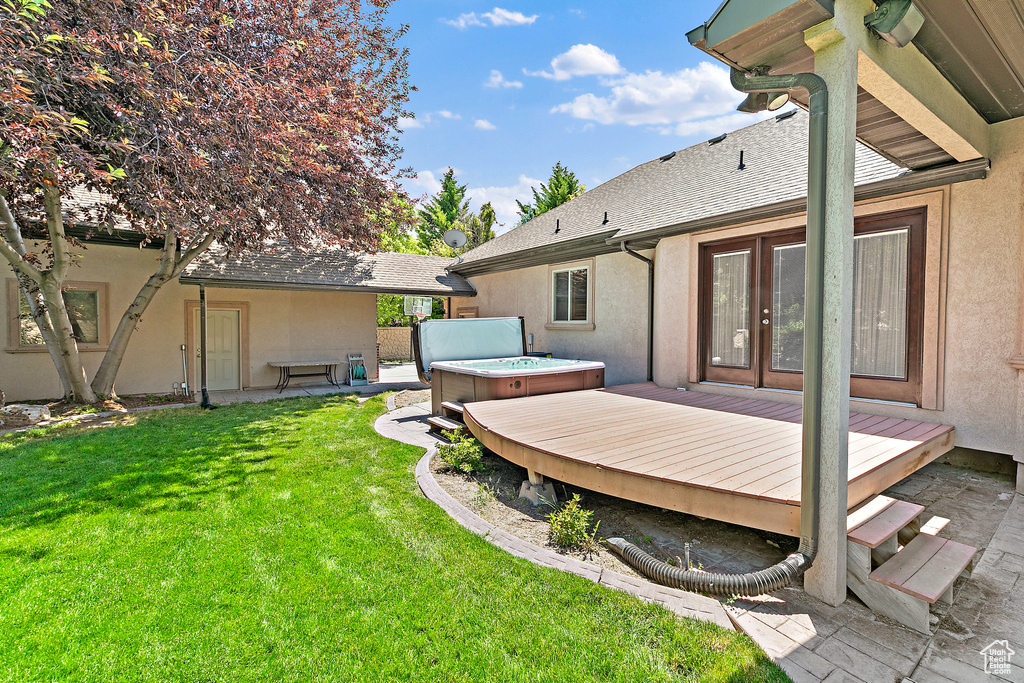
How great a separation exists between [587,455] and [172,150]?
22.0 ft

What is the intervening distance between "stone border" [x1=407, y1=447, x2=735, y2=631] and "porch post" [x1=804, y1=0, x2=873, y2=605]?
0.72m

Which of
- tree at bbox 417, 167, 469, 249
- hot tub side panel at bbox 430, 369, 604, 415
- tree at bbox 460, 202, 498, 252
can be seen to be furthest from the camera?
tree at bbox 460, 202, 498, 252

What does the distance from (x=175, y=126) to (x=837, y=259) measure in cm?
789

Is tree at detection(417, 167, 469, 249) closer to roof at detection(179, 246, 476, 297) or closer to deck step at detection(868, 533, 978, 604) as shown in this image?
roof at detection(179, 246, 476, 297)

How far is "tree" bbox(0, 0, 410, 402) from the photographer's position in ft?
17.2

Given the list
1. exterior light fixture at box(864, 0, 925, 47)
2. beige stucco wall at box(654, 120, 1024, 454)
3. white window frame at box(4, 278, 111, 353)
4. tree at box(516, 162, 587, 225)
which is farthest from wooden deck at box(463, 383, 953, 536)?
tree at box(516, 162, 587, 225)

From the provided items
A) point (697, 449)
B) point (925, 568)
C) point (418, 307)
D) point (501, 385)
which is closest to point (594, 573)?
point (697, 449)

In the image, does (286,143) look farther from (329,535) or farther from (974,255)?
(974,255)

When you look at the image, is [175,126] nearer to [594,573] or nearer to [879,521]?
[594,573]

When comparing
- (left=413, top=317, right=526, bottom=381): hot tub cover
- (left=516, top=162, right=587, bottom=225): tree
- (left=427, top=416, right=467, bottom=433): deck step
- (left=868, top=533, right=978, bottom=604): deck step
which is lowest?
(left=427, top=416, right=467, bottom=433): deck step

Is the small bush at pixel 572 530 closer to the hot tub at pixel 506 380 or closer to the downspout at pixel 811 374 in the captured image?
the downspout at pixel 811 374

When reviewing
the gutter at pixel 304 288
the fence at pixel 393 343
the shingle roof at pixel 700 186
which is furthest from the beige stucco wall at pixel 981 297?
the fence at pixel 393 343

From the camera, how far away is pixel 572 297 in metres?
9.49

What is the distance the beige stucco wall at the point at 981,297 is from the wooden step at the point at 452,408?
500cm
